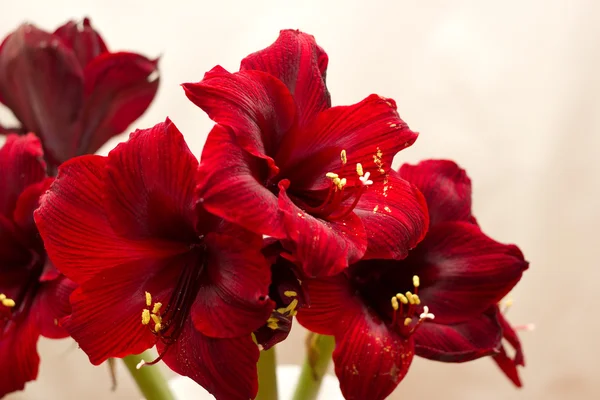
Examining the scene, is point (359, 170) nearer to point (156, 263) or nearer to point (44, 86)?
point (156, 263)

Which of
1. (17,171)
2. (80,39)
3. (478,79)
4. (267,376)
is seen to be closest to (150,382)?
(267,376)

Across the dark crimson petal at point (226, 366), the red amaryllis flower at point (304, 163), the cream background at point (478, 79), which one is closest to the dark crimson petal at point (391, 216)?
the red amaryllis flower at point (304, 163)

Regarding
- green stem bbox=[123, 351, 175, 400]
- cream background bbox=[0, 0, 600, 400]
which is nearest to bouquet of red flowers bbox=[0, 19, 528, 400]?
green stem bbox=[123, 351, 175, 400]

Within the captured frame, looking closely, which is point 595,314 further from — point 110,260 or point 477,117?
point 110,260

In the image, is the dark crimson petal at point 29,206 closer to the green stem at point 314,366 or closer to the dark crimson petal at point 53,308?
the dark crimson petal at point 53,308

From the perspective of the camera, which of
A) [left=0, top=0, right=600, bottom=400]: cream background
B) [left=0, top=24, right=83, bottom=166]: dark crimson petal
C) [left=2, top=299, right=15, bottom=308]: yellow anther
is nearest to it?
[left=2, top=299, right=15, bottom=308]: yellow anther

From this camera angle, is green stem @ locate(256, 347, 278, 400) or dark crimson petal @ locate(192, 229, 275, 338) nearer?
dark crimson petal @ locate(192, 229, 275, 338)

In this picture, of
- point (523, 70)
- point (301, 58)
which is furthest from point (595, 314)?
point (301, 58)

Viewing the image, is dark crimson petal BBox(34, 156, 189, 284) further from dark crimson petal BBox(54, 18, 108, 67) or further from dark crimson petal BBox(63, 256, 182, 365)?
dark crimson petal BBox(54, 18, 108, 67)
